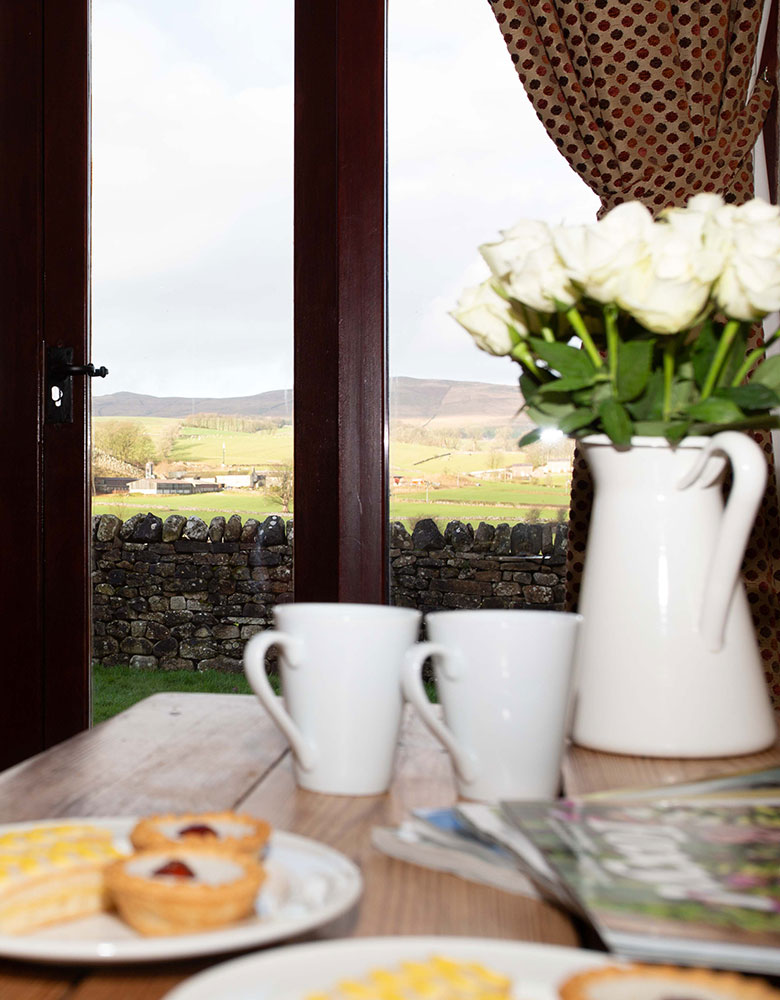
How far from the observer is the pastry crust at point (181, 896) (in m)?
0.45

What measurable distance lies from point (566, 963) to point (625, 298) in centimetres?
55

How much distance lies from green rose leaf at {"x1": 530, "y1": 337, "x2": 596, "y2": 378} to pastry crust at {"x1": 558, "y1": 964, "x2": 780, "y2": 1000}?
23.1 inches

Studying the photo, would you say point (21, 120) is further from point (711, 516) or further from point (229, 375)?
point (711, 516)

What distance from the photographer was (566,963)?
41cm

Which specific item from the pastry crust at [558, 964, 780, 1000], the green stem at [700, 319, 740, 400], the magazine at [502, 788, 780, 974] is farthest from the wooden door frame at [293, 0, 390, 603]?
the pastry crust at [558, 964, 780, 1000]

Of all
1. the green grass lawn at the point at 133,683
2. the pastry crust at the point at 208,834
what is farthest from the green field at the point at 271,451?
the pastry crust at the point at 208,834

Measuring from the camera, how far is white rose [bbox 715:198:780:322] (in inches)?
32.9

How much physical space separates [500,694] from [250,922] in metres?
0.28

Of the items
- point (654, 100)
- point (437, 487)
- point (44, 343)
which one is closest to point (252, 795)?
point (437, 487)

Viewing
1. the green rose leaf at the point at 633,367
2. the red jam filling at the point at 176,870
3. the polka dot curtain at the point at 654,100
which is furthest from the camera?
the polka dot curtain at the point at 654,100

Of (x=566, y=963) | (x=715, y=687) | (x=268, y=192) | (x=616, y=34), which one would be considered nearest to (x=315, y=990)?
(x=566, y=963)

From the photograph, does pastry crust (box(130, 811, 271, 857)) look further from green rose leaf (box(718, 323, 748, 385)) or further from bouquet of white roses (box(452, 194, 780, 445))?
green rose leaf (box(718, 323, 748, 385))

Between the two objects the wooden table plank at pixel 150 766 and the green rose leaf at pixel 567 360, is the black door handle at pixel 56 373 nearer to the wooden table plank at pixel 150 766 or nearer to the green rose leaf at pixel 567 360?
the wooden table plank at pixel 150 766

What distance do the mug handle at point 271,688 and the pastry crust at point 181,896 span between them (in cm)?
25
